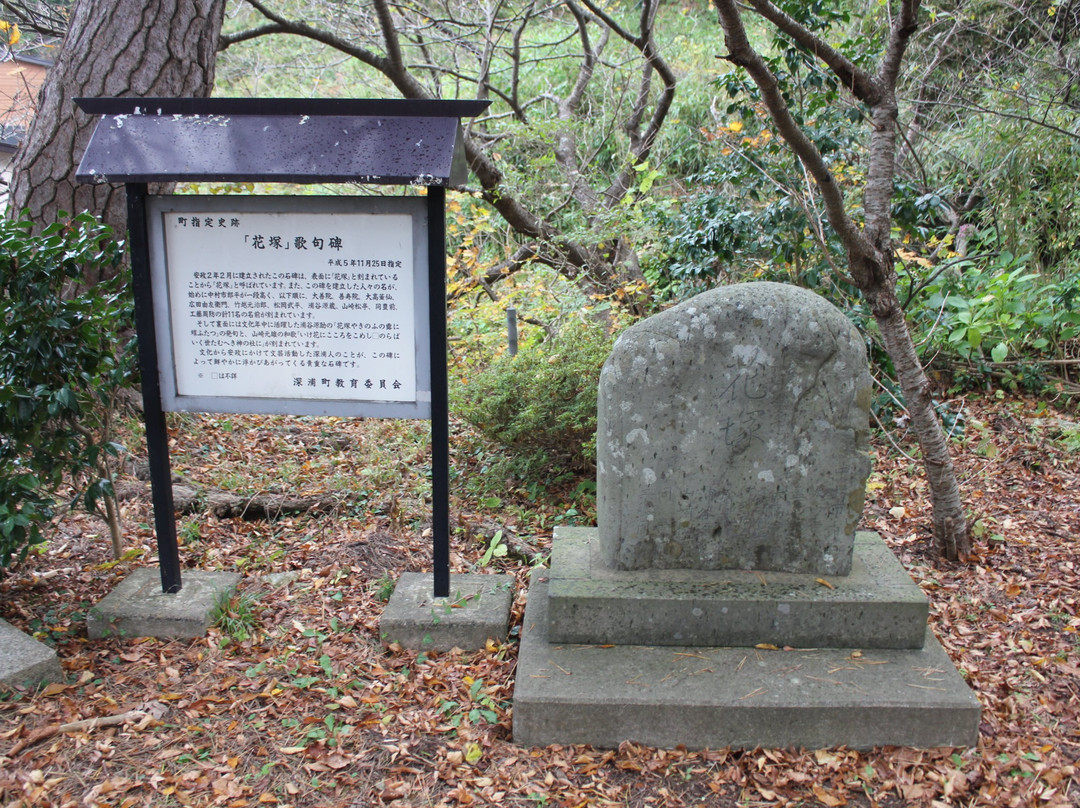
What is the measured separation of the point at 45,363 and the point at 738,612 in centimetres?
301

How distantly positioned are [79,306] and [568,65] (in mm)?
11521

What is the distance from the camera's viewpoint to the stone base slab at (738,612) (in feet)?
9.77

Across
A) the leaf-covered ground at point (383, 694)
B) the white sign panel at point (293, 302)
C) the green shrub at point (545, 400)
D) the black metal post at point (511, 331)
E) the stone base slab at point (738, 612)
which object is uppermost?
the white sign panel at point (293, 302)

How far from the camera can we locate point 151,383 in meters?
3.30

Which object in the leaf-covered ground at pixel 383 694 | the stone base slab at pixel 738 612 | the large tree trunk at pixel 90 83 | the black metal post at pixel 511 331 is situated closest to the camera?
the leaf-covered ground at pixel 383 694

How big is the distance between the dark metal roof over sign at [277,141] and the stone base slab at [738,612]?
1732 mm

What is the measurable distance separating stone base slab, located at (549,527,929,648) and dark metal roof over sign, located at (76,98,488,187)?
173 centimetres

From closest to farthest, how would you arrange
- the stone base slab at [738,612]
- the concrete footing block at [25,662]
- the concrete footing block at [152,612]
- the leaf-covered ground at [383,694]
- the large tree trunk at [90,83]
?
the leaf-covered ground at [383,694]
the concrete footing block at [25,662]
the stone base slab at [738,612]
the concrete footing block at [152,612]
the large tree trunk at [90,83]

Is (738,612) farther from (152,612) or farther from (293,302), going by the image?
(152,612)

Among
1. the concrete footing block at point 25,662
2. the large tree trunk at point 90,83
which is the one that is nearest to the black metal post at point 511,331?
the large tree trunk at point 90,83

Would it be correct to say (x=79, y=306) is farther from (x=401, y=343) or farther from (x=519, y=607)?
(x=519, y=607)

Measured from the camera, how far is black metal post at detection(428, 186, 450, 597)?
3046 millimetres

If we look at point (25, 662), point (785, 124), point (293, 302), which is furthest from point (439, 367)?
point (785, 124)

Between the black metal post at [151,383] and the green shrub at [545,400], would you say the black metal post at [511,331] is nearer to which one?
the green shrub at [545,400]
